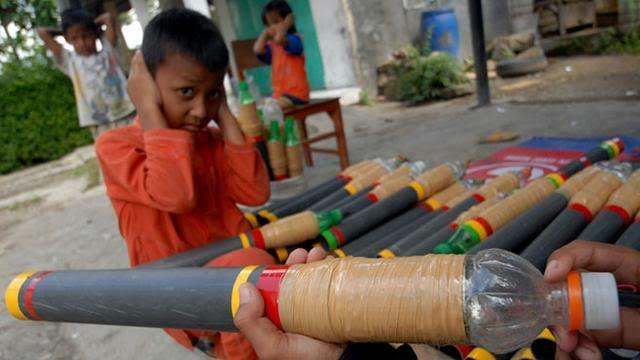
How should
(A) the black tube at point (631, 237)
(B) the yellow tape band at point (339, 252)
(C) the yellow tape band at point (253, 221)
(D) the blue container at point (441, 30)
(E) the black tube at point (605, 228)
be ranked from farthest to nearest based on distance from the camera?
(D) the blue container at point (441, 30), (C) the yellow tape band at point (253, 221), (B) the yellow tape band at point (339, 252), (E) the black tube at point (605, 228), (A) the black tube at point (631, 237)

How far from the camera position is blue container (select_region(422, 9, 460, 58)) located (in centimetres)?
896

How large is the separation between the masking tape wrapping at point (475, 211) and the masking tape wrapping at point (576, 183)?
0.99 ft

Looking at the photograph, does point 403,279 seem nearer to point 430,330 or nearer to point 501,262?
point 430,330

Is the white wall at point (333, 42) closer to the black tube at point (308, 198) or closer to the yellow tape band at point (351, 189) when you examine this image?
the black tube at point (308, 198)

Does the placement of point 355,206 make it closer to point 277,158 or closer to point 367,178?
point 367,178

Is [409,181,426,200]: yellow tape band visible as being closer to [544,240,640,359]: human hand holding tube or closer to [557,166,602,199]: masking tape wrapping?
[557,166,602,199]: masking tape wrapping

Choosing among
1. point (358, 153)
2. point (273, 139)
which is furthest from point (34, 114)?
point (273, 139)

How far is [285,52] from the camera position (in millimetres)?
4512

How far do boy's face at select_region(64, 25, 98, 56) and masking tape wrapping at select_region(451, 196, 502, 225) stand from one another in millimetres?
4074

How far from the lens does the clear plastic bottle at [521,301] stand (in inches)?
30.5

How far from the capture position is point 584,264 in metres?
1.01

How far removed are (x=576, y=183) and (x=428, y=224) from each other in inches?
30.3

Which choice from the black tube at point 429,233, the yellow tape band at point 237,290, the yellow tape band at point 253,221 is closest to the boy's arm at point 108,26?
the yellow tape band at point 253,221

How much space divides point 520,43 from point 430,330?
31.3 feet
